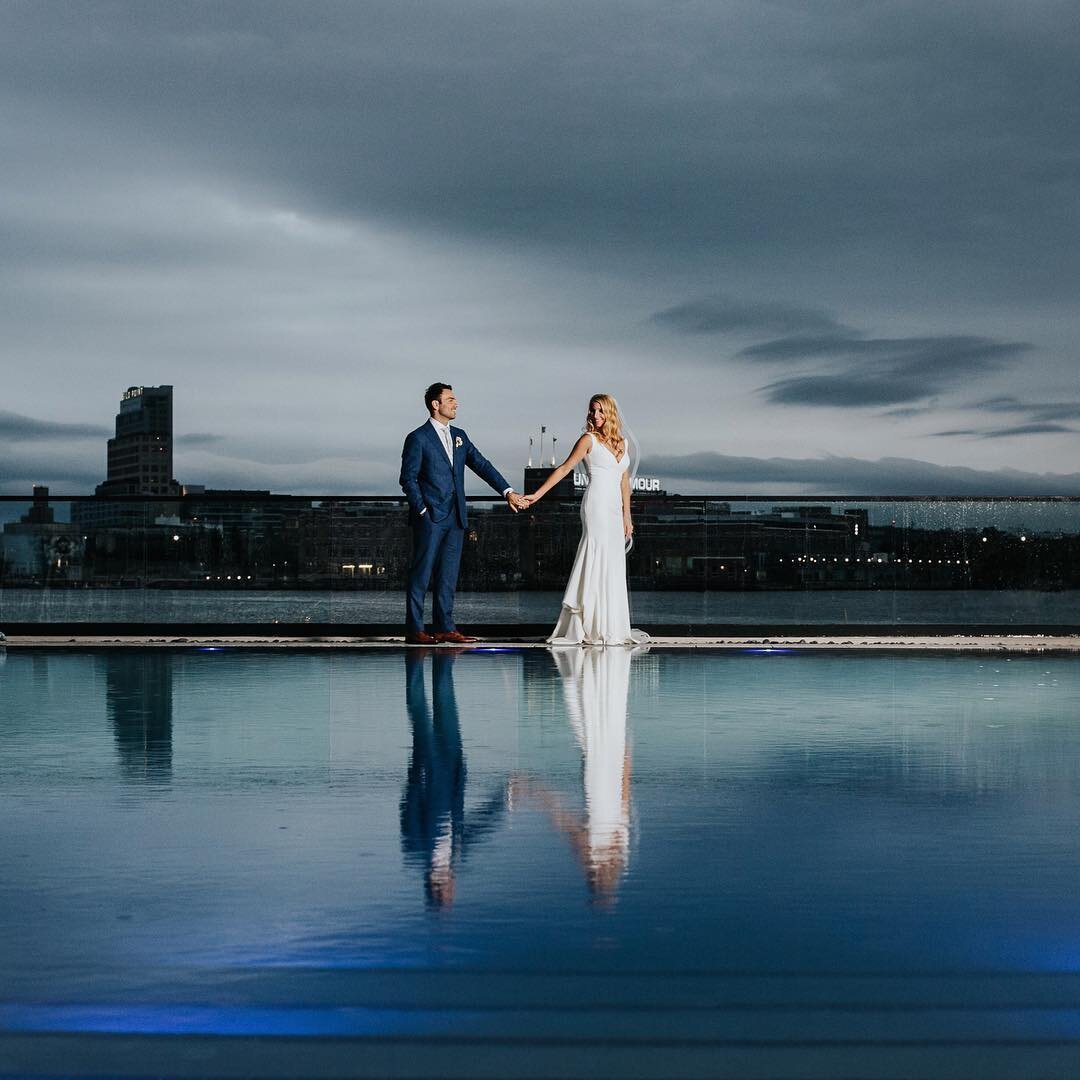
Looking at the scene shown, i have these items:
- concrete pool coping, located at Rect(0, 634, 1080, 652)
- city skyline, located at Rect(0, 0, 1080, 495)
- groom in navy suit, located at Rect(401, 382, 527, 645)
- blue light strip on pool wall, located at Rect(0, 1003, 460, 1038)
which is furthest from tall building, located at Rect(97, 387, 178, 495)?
blue light strip on pool wall, located at Rect(0, 1003, 460, 1038)

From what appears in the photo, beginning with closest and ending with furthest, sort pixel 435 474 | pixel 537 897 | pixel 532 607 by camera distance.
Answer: pixel 537 897 < pixel 435 474 < pixel 532 607

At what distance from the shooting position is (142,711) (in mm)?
6188

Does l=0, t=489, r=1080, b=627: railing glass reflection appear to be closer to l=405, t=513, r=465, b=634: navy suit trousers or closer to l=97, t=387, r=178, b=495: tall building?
l=405, t=513, r=465, b=634: navy suit trousers

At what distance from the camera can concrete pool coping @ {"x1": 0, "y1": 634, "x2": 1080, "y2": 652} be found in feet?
36.2

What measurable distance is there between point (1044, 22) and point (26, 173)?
43.4 feet

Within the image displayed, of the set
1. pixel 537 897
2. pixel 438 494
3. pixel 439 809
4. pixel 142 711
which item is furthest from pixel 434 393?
pixel 537 897

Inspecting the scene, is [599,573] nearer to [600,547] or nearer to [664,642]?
[600,547]

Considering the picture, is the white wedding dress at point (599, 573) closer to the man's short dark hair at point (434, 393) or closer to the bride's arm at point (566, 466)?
the bride's arm at point (566, 466)

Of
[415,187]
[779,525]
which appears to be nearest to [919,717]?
[779,525]

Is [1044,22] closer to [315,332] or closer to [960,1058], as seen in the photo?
[315,332]

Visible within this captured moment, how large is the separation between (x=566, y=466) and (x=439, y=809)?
7.47 m

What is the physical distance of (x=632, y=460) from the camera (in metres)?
11.6

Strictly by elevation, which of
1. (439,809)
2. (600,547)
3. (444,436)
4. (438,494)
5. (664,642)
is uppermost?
(444,436)

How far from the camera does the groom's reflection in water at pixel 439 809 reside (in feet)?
9.70
